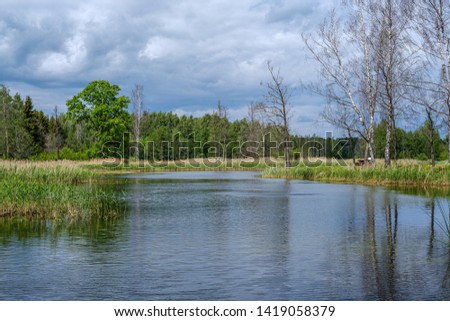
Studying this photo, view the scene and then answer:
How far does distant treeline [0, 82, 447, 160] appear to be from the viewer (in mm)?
65812

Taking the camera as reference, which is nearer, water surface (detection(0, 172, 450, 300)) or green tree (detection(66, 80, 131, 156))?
water surface (detection(0, 172, 450, 300))

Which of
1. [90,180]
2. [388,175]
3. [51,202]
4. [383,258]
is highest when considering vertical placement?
[388,175]

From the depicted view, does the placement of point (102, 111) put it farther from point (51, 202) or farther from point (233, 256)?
point (233, 256)

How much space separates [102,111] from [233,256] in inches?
2228

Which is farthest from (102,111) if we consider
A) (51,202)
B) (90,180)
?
(51,202)

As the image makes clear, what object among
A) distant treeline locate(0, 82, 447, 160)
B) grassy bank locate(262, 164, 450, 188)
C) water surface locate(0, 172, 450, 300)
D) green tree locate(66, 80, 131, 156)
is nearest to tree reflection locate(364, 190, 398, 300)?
water surface locate(0, 172, 450, 300)

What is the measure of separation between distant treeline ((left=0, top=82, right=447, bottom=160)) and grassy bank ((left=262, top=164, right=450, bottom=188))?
13.1 m

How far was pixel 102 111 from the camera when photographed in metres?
65.8

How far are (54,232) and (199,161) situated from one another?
58371 mm

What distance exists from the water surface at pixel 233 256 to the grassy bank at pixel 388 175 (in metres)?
11.1

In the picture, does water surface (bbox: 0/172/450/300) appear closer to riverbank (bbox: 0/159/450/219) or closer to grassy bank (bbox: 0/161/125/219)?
grassy bank (bbox: 0/161/125/219)

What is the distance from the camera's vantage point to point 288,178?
4500 centimetres

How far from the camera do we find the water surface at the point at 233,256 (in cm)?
894
